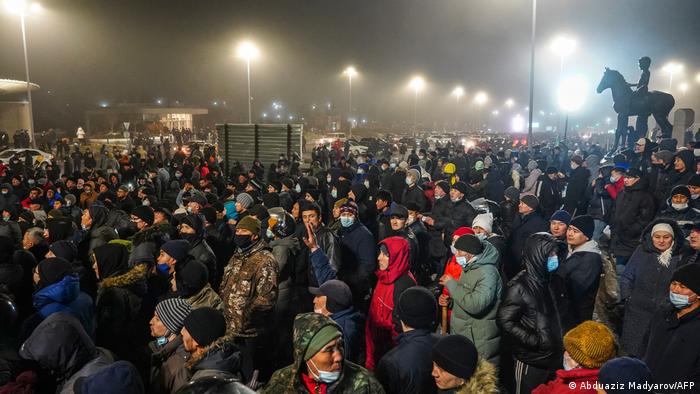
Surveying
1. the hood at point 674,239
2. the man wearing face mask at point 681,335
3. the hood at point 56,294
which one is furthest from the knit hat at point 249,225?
the hood at point 674,239

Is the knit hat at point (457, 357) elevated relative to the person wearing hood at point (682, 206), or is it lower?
lower

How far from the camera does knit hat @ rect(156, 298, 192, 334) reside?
3.47 metres

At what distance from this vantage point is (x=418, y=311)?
132 inches

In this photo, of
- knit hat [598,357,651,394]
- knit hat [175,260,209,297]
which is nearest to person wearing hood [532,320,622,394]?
knit hat [598,357,651,394]

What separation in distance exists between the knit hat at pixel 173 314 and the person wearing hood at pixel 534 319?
2.53 metres

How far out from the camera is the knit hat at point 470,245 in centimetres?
434

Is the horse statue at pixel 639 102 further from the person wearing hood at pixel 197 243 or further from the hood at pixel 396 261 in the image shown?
the person wearing hood at pixel 197 243

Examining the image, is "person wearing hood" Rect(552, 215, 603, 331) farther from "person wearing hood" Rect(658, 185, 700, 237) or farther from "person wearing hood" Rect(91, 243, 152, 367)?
"person wearing hood" Rect(91, 243, 152, 367)

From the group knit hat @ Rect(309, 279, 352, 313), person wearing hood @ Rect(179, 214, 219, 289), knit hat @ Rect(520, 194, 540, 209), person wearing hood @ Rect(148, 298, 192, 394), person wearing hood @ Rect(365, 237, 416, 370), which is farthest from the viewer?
knit hat @ Rect(520, 194, 540, 209)

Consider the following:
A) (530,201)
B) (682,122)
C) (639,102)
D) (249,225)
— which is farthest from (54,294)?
(682,122)

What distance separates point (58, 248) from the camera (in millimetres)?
4996

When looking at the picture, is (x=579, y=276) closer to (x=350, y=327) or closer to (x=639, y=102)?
(x=350, y=327)

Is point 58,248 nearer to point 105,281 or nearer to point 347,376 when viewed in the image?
point 105,281

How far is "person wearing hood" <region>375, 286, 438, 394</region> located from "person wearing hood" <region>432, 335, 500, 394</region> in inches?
6.8
